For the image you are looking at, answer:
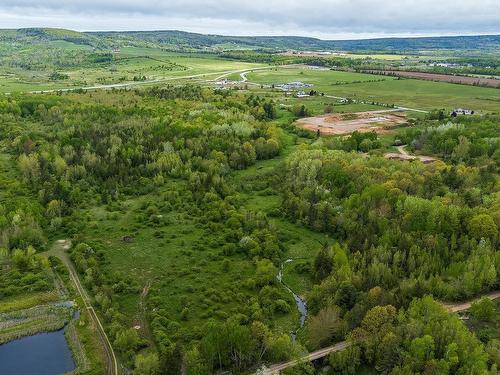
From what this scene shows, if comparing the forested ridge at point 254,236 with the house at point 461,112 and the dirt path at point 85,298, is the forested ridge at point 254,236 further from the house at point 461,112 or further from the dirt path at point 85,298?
the house at point 461,112

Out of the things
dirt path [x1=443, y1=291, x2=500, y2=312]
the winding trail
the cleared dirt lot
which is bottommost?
the winding trail

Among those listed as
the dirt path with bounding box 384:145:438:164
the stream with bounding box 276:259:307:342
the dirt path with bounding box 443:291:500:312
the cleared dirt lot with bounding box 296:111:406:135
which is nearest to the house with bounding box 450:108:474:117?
the cleared dirt lot with bounding box 296:111:406:135

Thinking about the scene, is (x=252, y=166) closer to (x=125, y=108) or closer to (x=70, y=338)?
(x=125, y=108)

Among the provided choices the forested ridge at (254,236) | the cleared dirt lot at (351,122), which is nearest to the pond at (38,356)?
the forested ridge at (254,236)

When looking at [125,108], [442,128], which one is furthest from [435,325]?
[125,108]

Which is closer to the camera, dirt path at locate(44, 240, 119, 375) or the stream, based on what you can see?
dirt path at locate(44, 240, 119, 375)

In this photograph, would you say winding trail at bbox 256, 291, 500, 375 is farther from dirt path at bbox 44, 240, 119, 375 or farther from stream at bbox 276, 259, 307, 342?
dirt path at bbox 44, 240, 119, 375

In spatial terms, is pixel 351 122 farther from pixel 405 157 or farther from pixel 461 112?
pixel 405 157

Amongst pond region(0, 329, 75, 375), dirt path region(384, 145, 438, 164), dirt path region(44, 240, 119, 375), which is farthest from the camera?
dirt path region(384, 145, 438, 164)
